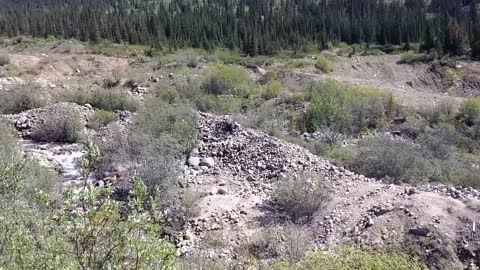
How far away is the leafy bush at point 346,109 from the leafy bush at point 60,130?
29.9 ft

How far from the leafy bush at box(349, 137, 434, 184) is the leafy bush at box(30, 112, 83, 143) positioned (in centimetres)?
898

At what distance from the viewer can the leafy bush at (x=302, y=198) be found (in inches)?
435

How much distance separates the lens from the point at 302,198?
11047 mm

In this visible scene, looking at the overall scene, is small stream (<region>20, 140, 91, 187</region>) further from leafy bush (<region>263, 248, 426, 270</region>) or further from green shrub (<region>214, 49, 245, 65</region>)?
green shrub (<region>214, 49, 245, 65</region>)

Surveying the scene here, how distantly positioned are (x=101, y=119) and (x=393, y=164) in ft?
33.2


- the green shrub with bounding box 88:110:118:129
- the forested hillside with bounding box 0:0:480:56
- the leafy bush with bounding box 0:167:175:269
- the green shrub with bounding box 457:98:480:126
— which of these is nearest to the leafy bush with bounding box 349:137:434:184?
the green shrub with bounding box 88:110:118:129

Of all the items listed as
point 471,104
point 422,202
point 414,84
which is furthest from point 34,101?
point 414,84

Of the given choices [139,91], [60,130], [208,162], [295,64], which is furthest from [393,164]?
[295,64]

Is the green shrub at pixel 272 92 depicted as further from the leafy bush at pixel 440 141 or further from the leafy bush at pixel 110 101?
the leafy bush at pixel 440 141

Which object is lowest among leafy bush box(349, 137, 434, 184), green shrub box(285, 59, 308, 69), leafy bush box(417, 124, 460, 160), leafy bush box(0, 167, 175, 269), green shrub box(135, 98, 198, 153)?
green shrub box(285, 59, 308, 69)

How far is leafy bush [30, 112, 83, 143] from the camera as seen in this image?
1709 centimetres

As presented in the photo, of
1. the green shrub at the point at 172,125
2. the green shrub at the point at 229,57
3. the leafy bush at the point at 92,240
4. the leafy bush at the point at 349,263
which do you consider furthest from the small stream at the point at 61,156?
the green shrub at the point at 229,57

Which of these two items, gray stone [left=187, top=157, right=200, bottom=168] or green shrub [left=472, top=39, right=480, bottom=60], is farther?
green shrub [left=472, top=39, right=480, bottom=60]

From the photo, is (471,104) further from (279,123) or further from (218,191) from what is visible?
(218,191)
